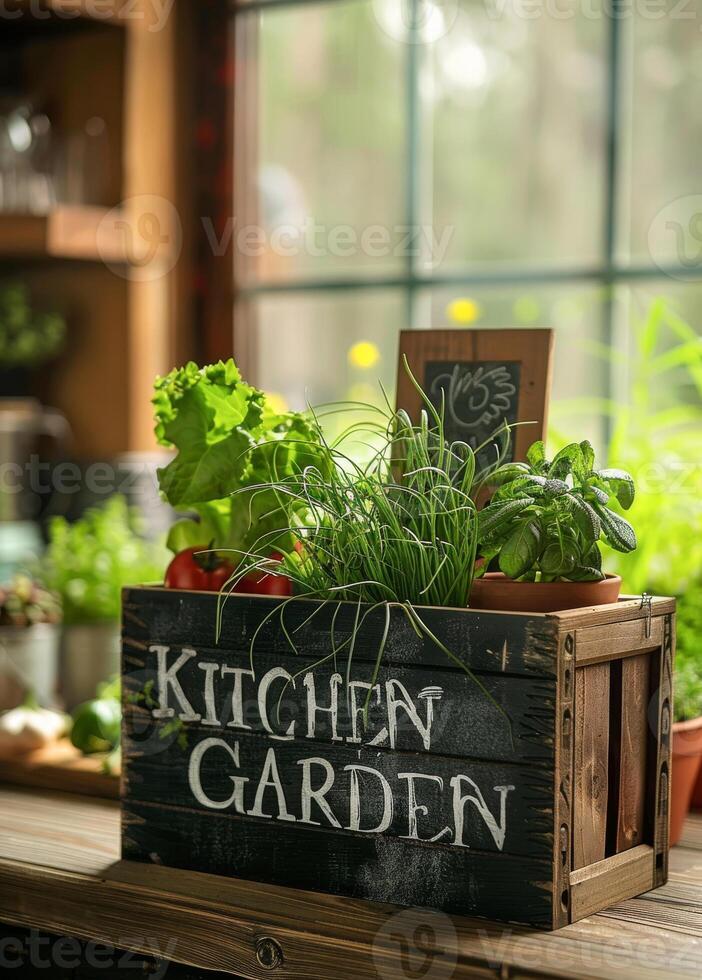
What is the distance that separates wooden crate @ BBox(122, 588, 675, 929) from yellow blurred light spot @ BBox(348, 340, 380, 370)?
1.56m

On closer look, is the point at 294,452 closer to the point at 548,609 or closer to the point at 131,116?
the point at 548,609

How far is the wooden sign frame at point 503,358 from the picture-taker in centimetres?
118

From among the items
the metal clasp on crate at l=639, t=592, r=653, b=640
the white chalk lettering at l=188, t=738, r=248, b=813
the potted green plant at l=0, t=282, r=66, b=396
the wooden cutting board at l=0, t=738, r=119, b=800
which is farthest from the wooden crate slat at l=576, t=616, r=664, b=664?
the potted green plant at l=0, t=282, r=66, b=396

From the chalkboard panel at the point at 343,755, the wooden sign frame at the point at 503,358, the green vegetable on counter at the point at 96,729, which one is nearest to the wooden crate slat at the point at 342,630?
the chalkboard panel at the point at 343,755

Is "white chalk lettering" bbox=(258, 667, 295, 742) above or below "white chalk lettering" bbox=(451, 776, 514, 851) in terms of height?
above

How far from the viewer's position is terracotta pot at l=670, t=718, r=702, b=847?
3.96 feet

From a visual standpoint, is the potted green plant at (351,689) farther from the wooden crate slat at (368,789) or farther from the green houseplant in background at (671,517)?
the green houseplant in background at (671,517)

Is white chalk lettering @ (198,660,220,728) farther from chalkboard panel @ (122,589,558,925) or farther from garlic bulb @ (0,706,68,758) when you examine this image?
garlic bulb @ (0,706,68,758)

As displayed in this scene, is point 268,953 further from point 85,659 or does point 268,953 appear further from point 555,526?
point 85,659

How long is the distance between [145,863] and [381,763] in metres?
0.26

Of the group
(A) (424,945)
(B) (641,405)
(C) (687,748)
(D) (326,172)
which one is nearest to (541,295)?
(D) (326,172)

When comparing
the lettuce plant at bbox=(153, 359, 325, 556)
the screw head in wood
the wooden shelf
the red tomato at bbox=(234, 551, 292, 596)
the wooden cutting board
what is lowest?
the screw head in wood

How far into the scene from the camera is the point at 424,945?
0.94 meters

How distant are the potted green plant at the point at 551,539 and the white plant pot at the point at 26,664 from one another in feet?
2.65
